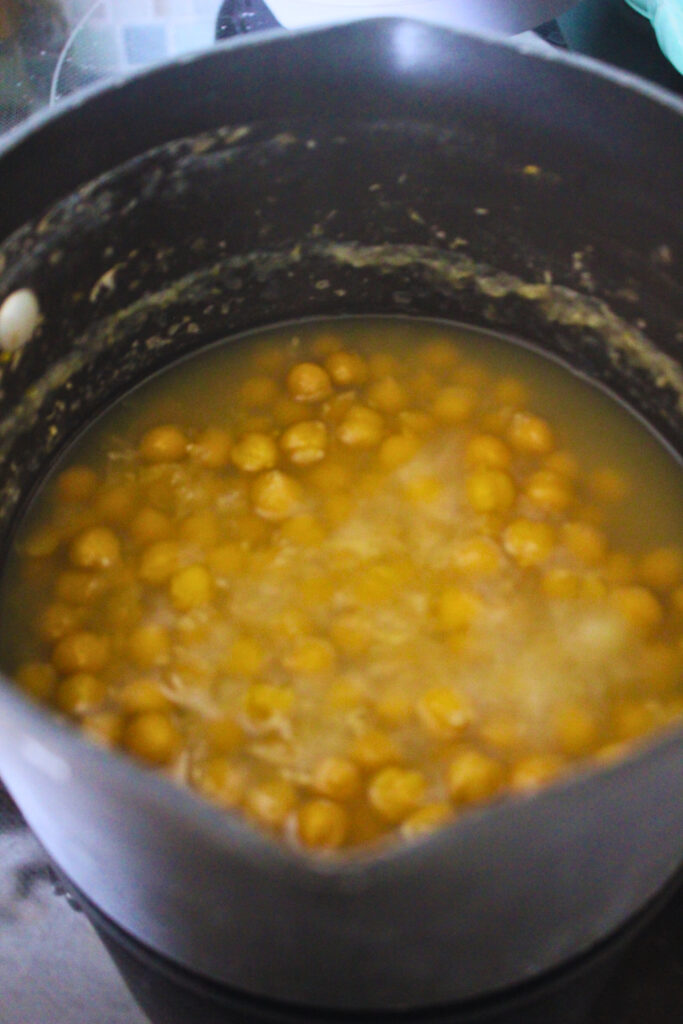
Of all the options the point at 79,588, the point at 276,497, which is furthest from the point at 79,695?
the point at 276,497

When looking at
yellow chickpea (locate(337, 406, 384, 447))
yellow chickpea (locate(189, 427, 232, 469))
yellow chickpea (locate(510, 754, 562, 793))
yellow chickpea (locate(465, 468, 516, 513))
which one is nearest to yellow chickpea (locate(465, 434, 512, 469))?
yellow chickpea (locate(465, 468, 516, 513))

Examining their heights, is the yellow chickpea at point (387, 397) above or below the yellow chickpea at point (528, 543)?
above

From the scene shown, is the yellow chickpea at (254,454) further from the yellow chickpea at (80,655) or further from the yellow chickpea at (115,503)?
the yellow chickpea at (80,655)

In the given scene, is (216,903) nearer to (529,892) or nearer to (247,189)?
(529,892)

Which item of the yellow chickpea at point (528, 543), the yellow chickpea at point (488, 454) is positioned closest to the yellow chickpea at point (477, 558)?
the yellow chickpea at point (528, 543)

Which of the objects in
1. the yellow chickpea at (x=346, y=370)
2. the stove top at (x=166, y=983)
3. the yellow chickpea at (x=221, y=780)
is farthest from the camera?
the yellow chickpea at (x=346, y=370)
